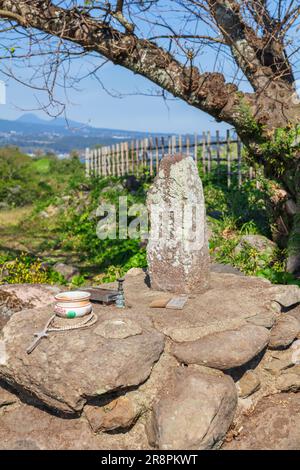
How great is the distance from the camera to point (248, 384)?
411 centimetres

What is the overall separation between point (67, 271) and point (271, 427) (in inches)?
195

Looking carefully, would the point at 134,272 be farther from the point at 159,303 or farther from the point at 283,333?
the point at 283,333

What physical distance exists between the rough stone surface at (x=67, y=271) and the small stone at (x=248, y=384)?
4341 mm

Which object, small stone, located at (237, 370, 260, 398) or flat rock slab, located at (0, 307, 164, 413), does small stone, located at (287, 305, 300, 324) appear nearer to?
small stone, located at (237, 370, 260, 398)

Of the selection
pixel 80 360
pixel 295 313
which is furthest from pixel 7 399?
pixel 295 313

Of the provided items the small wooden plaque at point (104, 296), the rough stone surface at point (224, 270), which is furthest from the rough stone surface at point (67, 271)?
the small wooden plaque at point (104, 296)

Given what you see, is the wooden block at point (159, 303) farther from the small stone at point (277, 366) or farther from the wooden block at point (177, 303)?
the small stone at point (277, 366)

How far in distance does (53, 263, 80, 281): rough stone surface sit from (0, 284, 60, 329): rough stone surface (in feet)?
8.80

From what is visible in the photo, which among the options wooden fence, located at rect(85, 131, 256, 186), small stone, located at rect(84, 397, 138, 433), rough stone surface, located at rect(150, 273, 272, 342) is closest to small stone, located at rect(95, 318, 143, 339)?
rough stone surface, located at rect(150, 273, 272, 342)

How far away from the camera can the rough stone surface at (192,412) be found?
3.45 metres

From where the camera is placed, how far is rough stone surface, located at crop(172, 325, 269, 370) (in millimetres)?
3842

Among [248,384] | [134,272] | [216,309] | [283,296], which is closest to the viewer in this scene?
[248,384]
